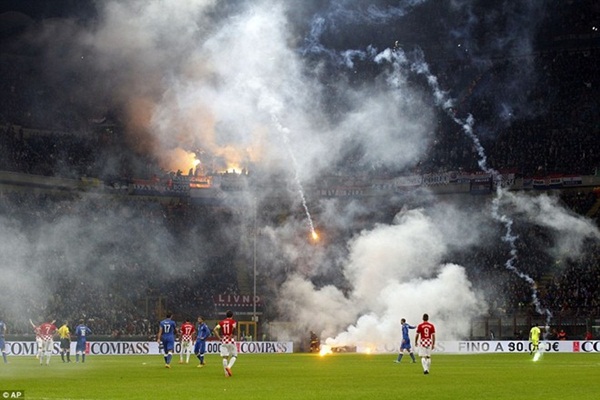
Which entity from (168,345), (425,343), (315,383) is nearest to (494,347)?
(168,345)

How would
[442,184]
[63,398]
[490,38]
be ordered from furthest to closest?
[490,38] → [442,184] → [63,398]

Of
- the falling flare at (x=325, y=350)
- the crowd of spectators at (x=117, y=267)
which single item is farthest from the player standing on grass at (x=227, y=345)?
the crowd of spectators at (x=117, y=267)

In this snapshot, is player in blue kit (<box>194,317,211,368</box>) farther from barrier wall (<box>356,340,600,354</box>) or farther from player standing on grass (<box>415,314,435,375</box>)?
barrier wall (<box>356,340,600,354</box>)

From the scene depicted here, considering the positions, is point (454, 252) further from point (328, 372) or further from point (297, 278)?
point (328, 372)

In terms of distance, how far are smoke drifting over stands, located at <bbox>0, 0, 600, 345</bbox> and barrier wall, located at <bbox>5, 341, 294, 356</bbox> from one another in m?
3.38

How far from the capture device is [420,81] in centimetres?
7944

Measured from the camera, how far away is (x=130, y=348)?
59.5m

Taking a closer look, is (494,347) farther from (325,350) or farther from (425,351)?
(425,351)

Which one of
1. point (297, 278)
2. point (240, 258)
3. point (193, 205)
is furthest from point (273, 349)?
point (193, 205)

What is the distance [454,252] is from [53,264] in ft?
89.5

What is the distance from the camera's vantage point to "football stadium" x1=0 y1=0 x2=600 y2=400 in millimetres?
63688

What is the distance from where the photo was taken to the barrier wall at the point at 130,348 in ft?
181

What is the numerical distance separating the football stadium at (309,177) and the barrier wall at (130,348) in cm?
16

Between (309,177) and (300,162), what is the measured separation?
1.48 m
